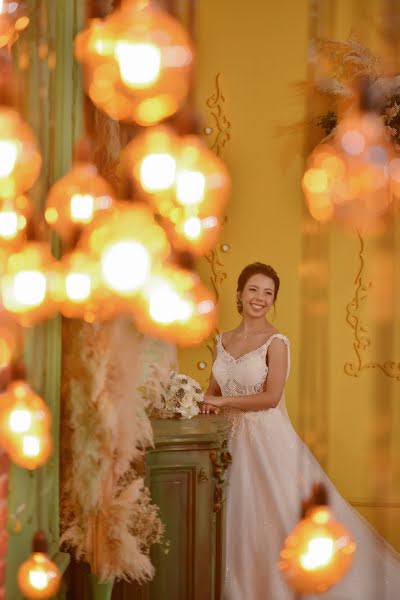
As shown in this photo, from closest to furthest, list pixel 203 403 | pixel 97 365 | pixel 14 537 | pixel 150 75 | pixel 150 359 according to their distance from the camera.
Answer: pixel 14 537
pixel 97 365
pixel 150 359
pixel 203 403
pixel 150 75

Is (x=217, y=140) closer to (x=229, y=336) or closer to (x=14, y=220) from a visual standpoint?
(x=229, y=336)

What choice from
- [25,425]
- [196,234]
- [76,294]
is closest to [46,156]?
[76,294]

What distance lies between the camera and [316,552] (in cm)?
338

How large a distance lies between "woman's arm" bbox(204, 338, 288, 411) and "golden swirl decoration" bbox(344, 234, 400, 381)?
1.08m

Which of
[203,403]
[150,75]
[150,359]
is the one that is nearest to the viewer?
[150,359]

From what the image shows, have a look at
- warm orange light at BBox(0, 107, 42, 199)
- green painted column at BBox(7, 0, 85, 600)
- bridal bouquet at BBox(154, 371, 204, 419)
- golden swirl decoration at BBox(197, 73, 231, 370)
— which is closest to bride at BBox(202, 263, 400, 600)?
bridal bouquet at BBox(154, 371, 204, 419)

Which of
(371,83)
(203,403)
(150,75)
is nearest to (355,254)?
(371,83)

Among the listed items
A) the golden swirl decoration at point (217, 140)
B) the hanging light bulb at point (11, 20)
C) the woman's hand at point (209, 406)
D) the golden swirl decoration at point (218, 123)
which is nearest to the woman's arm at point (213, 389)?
the woman's hand at point (209, 406)

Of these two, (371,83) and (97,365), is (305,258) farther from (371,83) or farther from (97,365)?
(97,365)

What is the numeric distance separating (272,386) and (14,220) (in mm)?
1608

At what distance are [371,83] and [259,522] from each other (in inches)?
95.1

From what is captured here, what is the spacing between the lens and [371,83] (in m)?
4.12

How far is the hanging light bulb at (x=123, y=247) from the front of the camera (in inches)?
127

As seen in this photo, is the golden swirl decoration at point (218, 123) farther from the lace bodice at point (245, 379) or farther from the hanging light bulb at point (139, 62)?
the lace bodice at point (245, 379)
